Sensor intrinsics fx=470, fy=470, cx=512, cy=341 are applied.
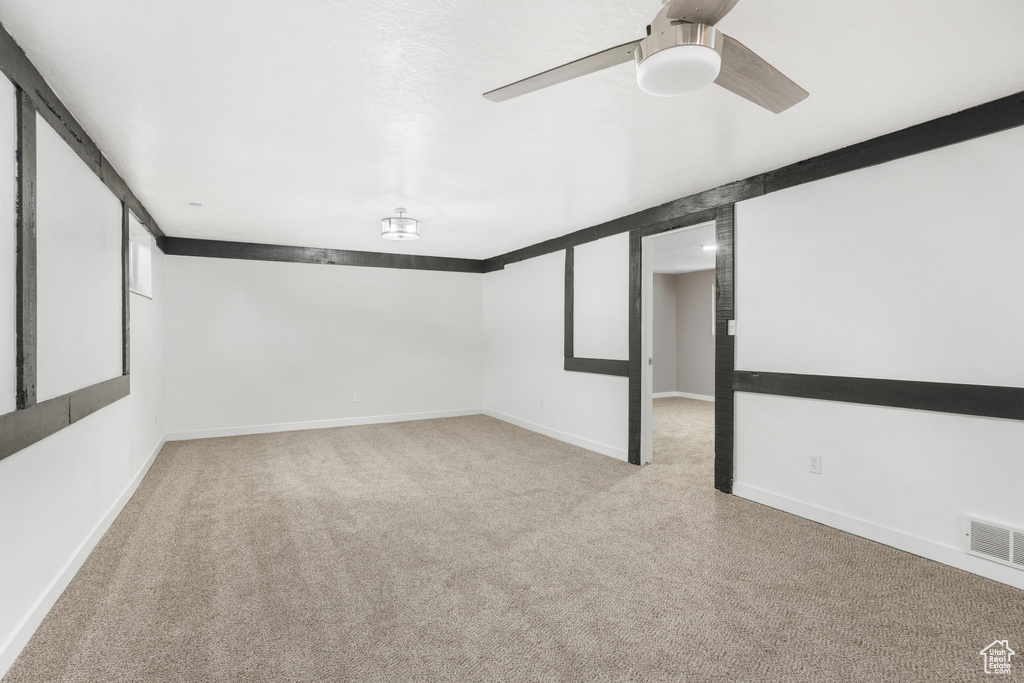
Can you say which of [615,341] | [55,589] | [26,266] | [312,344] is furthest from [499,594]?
[312,344]

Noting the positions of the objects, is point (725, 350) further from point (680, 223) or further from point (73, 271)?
point (73, 271)

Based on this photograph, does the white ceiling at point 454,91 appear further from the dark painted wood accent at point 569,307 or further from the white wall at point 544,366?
the white wall at point 544,366

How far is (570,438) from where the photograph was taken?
5.40 m

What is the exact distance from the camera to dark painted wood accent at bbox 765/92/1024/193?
231cm

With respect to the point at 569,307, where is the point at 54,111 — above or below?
above

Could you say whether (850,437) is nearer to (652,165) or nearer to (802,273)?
(802,273)

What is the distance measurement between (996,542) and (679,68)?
2.83 m

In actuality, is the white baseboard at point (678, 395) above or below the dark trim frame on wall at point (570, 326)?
below

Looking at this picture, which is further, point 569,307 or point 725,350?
point 569,307

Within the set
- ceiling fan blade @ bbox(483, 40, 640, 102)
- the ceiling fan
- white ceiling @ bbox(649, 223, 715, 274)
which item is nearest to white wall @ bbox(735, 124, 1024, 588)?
white ceiling @ bbox(649, 223, 715, 274)

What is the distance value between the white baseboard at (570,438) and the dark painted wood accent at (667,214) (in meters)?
2.17

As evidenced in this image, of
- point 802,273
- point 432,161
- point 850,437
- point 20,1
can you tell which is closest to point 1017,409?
point 850,437

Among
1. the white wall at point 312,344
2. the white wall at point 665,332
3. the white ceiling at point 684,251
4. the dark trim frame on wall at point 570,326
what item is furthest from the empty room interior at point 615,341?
the white wall at point 665,332

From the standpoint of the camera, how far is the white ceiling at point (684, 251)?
565 centimetres
